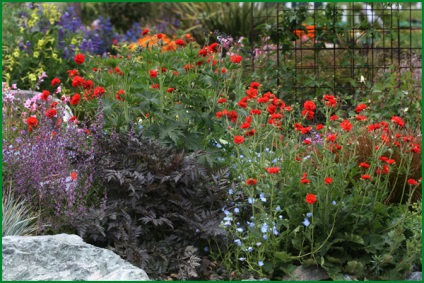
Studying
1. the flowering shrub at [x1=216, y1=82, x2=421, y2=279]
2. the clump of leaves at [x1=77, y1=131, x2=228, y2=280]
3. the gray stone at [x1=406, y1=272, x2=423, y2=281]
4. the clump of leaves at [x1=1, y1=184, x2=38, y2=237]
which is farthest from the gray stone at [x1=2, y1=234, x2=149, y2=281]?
the gray stone at [x1=406, y1=272, x2=423, y2=281]

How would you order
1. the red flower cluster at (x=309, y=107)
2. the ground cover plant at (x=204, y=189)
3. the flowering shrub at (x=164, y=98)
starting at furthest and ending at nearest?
the flowering shrub at (x=164, y=98), the red flower cluster at (x=309, y=107), the ground cover plant at (x=204, y=189)

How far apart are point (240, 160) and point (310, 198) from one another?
0.93m

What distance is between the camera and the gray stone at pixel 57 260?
154 inches

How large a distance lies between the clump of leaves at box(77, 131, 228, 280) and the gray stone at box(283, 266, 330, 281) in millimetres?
521

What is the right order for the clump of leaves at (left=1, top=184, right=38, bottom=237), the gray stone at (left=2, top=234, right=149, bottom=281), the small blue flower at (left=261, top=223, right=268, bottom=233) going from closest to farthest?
the gray stone at (left=2, top=234, right=149, bottom=281)
the small blue flower at (left=261, top=223, right=268, bottom=233)
the clump of leaves at (left=1, top=184, right=38, bottom=237)

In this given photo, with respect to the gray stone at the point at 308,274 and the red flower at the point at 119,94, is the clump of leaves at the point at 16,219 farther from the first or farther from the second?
the gray stone at the point at 308,274

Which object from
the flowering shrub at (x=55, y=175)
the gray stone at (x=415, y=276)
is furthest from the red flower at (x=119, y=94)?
the gray stone at (x=415, y=276)

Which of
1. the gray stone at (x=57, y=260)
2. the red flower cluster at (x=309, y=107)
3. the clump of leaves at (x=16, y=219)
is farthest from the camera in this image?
the clump of leaves at (x=16, y=219)

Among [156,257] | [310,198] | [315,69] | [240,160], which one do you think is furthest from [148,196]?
[315,69]

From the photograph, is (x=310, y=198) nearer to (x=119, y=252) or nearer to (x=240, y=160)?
(x=240, y=160)

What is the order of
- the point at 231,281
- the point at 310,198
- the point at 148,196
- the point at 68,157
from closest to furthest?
the point at 310,198 → the point at 231,281 → the point at 148,196 → the point at 68,157

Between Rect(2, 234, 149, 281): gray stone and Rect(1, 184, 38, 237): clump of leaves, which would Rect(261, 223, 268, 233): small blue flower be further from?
Rect(1, 184, 38, 237): clump of leaves

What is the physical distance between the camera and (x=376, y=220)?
4.31 meters

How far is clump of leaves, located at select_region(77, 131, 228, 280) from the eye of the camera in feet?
14.0
